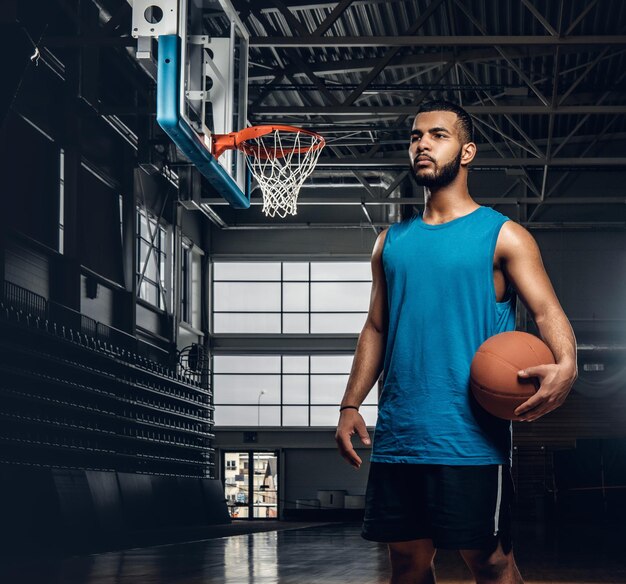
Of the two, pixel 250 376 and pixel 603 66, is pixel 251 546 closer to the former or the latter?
pixel 603 66

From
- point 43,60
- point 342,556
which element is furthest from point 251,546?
point 43,60

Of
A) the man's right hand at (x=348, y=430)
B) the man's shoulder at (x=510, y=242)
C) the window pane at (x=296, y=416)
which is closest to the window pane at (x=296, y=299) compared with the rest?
the window pane at (x=296, y=416)

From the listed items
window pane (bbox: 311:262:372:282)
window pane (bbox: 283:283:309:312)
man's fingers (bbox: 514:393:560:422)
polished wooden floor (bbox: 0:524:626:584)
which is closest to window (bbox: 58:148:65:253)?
polished wooden floor (bbox: 0:524:626:584)

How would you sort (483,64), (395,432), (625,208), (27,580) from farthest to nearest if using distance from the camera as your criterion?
(625,208), (483,64), (27,580), (395,432)

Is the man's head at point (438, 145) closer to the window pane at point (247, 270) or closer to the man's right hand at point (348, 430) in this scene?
the man's right hand at point (348, 430)

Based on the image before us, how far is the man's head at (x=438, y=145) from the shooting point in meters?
3.02

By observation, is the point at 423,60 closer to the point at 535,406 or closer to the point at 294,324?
the point at 294,324

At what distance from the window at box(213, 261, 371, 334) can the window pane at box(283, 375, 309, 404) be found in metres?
1.22

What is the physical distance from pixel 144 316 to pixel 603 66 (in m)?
9.99

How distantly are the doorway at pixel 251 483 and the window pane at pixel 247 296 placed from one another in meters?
3.81

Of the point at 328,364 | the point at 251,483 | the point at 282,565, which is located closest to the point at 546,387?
the point at 282,565

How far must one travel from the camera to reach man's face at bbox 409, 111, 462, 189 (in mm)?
3021

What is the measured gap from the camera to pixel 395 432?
2.97 meters

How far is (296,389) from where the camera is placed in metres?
28.1
